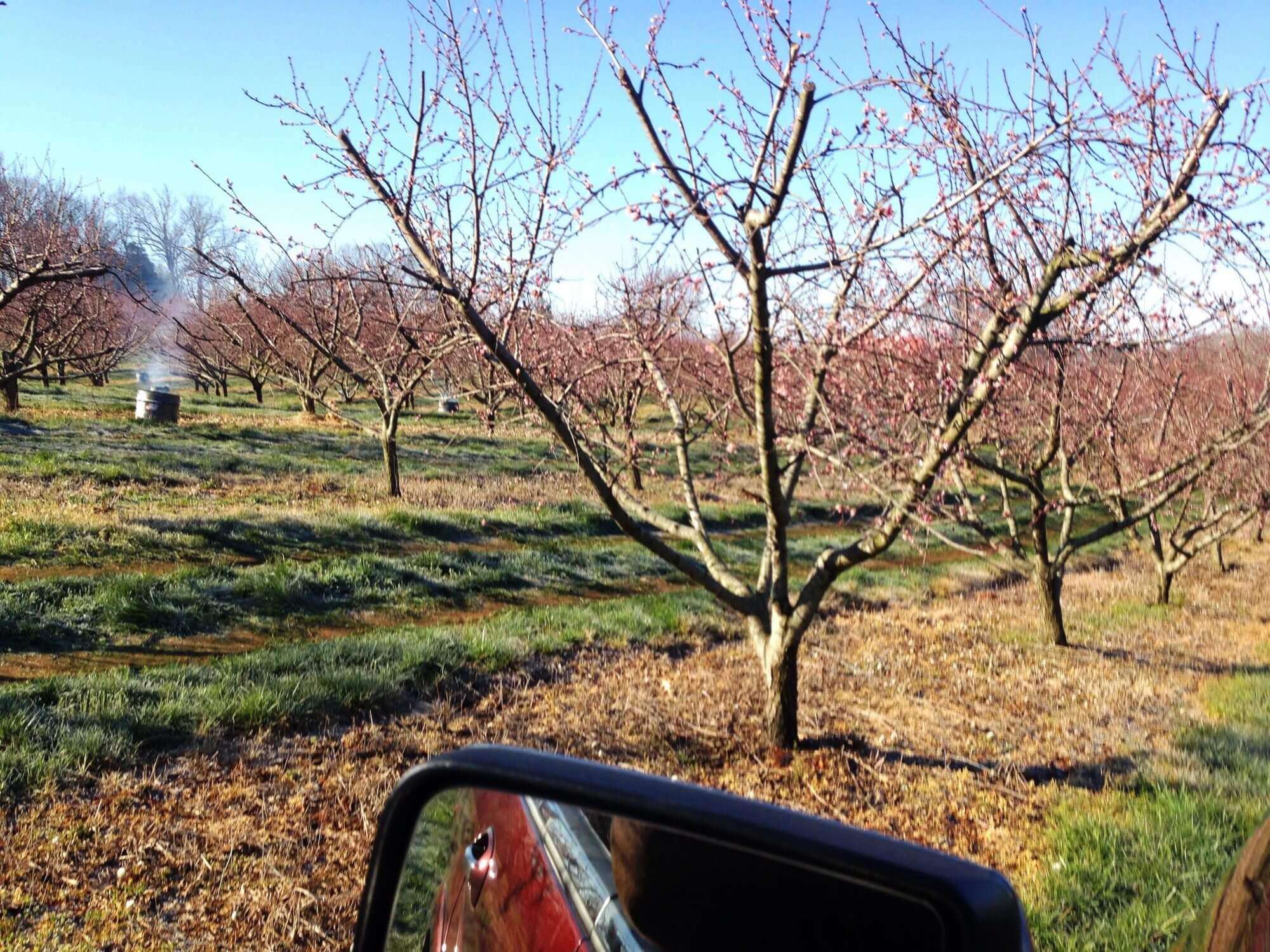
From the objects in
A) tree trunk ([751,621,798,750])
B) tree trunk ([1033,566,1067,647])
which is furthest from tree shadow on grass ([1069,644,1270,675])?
tree trunk ([751,621,798,750])

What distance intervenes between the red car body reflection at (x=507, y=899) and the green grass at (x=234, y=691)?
12.7 feet

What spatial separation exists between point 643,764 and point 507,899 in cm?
404

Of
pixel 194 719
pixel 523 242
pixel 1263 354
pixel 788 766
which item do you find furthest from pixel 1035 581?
pixel 194 719

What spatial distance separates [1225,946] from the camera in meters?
1.36

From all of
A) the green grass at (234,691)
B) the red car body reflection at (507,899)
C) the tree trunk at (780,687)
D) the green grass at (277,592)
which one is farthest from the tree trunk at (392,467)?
the red car body reflection at (507,899)

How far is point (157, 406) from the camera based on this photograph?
21625 millimetres

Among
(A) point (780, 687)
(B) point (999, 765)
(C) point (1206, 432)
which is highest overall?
(C) point (1206, 432)

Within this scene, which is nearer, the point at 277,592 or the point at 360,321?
the point at 360,321

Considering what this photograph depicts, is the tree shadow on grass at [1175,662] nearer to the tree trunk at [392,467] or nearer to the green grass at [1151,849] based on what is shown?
the green grass at [1151,849]

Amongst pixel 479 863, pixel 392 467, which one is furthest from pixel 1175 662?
pixel 392 467

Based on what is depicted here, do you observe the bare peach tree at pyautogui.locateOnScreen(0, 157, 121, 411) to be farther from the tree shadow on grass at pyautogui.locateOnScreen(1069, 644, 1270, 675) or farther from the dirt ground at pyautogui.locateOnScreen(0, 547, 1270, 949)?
the tree shadow on grass at pyautogui.locateOnScreen(1069, 644, 1270, 675)

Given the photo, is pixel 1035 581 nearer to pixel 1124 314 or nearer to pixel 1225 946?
pixel 1124 314

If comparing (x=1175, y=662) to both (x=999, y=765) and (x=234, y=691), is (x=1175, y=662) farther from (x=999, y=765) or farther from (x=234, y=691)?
(x=234, y=691)

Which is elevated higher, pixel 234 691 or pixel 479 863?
pixel 479 863
